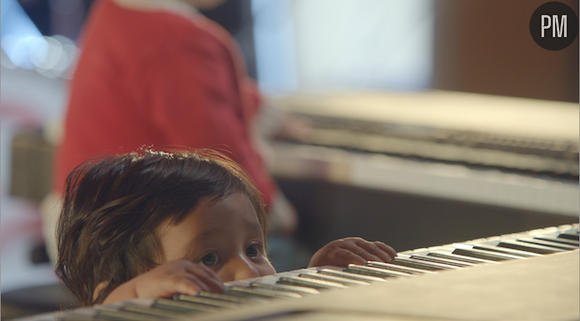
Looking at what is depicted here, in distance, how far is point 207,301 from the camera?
1.07 feet

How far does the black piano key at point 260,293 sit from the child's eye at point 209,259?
0.78 ft

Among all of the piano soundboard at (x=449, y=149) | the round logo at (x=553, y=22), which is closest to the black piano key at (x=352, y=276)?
the round logo at (x=553, y=22)

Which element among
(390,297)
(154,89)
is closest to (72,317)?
(390,297)

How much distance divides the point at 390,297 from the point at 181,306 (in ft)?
0.31

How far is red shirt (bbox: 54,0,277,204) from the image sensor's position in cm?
123

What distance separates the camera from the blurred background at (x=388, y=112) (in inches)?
43.2

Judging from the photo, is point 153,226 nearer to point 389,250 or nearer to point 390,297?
point 389,250

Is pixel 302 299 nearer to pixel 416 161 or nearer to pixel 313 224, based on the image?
pixel 416 161

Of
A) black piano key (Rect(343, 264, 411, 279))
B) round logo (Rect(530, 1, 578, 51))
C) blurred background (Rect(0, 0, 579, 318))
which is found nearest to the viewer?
black piano key (Rect(343, 264, 411, 279))

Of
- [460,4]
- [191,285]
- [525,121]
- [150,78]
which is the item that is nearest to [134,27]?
[150,78]

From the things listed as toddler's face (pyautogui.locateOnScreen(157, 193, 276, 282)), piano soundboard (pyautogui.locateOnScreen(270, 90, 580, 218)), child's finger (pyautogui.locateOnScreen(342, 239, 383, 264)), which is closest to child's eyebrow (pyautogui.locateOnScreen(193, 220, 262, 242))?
toddler's face (pyautogui.locateOnScreen(157, 193, 276, 282))

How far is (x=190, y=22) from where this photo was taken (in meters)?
1.24

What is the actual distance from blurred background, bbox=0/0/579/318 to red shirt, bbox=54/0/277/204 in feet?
0.99

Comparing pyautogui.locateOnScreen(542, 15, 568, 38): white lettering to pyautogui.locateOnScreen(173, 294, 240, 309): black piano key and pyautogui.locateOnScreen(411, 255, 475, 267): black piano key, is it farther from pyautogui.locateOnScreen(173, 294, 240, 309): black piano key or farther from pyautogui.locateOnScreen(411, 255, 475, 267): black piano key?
pyautogui.locateOnScreen(173, 294, 240, 309): black piano key
